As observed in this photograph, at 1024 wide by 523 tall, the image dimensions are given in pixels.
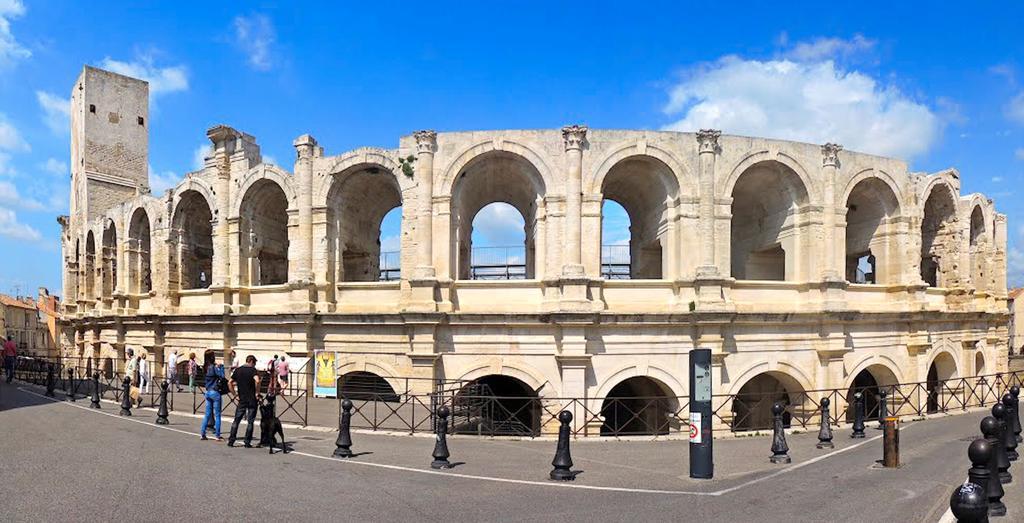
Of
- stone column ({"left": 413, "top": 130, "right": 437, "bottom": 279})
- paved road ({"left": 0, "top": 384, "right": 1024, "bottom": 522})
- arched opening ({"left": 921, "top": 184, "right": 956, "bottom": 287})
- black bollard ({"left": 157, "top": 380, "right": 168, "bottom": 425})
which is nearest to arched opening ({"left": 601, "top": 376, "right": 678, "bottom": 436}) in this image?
paved road ({"left": 0, "top": 384, "right": 1024, "bottom": 522})

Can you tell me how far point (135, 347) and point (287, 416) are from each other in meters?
12.8

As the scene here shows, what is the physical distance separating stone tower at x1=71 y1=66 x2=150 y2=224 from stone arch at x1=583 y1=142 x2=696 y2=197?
24496mm

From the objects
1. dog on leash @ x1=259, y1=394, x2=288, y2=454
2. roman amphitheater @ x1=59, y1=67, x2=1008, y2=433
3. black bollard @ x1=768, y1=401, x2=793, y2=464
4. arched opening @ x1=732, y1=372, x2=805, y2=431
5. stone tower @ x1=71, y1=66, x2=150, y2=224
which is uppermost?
stone tower @ x1=71, y1=66, x2=150, y2=224

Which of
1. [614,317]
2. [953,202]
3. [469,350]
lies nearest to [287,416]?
[469,350]

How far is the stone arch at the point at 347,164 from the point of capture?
57.0 ft

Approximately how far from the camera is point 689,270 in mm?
16516

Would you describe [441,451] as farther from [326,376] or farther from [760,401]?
[760,401]

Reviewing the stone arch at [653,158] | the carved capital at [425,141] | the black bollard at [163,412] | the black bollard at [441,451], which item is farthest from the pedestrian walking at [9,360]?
the stone arch at [653,158]

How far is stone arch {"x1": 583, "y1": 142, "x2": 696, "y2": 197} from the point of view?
53.9 feet

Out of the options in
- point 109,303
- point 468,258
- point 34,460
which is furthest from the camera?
point 109,303

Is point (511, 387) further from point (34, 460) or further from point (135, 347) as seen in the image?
point (135, 347)

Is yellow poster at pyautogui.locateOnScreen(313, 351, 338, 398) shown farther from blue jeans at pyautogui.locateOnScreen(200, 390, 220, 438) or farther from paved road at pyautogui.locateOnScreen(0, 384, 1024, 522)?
blue jeans at pyautogui.locateOnScreen(200, 390, 220, 438)

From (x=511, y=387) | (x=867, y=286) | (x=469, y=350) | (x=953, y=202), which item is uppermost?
(x=953, y=202)

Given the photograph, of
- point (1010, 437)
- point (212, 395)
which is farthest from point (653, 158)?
point (212, 395)
